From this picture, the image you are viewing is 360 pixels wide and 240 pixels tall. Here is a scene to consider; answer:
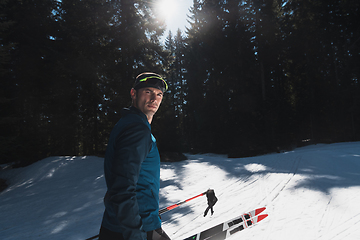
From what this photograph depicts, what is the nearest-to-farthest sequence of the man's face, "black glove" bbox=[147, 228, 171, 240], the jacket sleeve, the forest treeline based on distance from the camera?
the jacket sleeve
"black glove" bbox=[147, 228, 171, 240]
the man's face
the forest treeline

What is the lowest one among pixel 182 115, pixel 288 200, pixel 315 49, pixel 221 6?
pixel 288 200

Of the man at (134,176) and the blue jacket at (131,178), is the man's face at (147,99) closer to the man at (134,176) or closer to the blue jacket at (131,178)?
the man at (134,176)

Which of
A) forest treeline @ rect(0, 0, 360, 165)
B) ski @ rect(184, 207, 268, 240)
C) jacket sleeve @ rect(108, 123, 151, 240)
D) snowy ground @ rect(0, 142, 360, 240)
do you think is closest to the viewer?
jacket sleeve @ rect(108, 123, 151, 240)

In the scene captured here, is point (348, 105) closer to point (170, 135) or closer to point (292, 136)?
point (292, 136)

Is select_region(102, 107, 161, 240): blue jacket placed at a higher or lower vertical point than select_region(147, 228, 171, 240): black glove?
higher

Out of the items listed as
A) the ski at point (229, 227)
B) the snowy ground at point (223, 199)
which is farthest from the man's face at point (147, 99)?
the snowy ground at point (223, 199)

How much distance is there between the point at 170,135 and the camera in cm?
1956

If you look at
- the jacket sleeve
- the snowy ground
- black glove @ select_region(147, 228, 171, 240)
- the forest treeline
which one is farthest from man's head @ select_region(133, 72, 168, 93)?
the forest treeline

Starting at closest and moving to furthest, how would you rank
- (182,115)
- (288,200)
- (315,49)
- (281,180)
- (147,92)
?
(147,92), (288,200), (281,180), (315,49), (182,115)

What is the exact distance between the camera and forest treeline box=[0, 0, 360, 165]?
556 inches

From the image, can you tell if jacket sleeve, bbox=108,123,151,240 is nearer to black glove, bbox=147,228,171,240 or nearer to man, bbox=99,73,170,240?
man, bbox=99,73,170,240

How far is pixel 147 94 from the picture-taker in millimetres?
1771

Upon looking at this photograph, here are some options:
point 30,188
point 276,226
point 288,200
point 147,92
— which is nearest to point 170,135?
point 30,188

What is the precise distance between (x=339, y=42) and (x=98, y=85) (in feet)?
84.3
